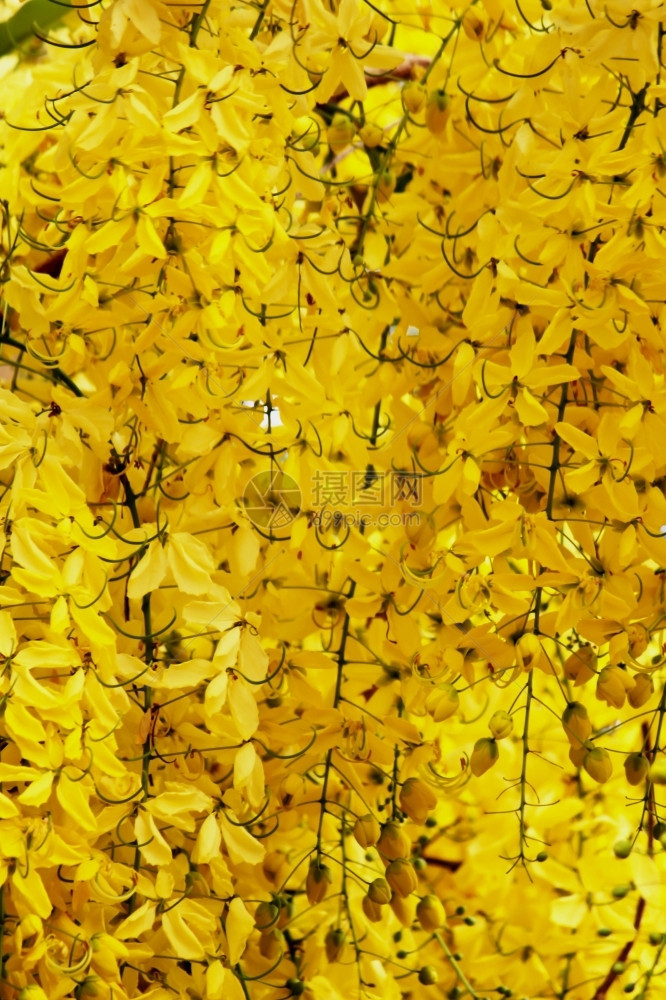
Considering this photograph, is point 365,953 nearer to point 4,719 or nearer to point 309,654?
point 309,654

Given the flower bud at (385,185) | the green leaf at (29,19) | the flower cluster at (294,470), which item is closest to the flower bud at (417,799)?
the flower cluster at (294,470)

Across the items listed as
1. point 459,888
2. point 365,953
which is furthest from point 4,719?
point 459,888

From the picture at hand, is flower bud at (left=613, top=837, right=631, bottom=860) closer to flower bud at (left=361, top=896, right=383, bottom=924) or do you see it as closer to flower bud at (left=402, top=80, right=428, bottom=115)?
flower bud at (left=361, top=896, right=383, bottom=924)

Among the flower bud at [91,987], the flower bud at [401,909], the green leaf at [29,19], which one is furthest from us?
the green leaf at [29,19]

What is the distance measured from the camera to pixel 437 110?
82 centimetres

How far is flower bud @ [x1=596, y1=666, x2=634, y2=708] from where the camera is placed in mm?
706

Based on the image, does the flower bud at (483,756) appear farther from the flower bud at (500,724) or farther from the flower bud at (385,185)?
the flower bud at (385,185)

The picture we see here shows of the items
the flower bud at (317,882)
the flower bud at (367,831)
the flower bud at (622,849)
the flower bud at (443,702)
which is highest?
the flower bud at (443,702)

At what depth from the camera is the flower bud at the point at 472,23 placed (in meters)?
0.81

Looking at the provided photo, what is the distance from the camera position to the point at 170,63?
75 centimetres

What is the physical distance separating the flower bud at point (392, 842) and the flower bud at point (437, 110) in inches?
16.4

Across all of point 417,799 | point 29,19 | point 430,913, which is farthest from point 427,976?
point 29,19

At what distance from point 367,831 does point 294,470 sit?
0.20 metres

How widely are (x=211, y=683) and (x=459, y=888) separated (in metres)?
0.36
